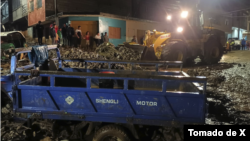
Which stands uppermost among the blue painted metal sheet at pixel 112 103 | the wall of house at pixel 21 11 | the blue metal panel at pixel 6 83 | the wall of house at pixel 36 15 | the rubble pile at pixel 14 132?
the wall of house at pixel 21 11

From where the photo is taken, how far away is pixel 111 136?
3.09 metres

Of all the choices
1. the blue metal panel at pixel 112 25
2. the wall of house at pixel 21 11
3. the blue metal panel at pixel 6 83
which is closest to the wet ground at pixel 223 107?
the blue metal panel at pixel 6 83

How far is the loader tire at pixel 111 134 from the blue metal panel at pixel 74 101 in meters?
0.37

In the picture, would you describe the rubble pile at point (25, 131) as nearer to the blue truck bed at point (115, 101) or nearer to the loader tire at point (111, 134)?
the blue truck bed at point (115, 101)

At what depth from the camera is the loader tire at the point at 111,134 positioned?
3.03 metres

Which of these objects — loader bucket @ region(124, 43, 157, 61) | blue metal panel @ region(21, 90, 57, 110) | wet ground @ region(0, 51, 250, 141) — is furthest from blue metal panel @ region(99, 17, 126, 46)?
blue metal panel @ region(21, 90, 57, 110)

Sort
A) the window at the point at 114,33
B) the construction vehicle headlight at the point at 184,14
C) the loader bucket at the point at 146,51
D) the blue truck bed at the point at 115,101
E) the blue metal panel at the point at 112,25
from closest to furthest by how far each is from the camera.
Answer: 1. the blue truck bed at the point at 115,101
2. the construction vehicle headlight at the point at 184,14
3. the loader bucket at the point at 146,51
4. the blue metal panel at the point at 112,25
5. the window at the point at 114,33

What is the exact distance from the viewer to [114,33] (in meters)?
18.3

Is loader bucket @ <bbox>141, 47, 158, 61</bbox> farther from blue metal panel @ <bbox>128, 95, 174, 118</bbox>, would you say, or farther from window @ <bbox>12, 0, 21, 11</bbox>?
window @ <bbox>12, 0, 21, 11</bbox>

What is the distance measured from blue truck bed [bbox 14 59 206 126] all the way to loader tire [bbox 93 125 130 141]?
5.3 inches

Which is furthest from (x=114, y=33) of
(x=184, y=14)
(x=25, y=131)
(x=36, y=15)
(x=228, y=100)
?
(x=25, y=131)

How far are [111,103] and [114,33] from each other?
623 inches

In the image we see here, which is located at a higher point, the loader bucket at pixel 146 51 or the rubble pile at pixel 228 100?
the loader bucket at pixel 146 51

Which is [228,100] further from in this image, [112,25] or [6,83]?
[112,25]
